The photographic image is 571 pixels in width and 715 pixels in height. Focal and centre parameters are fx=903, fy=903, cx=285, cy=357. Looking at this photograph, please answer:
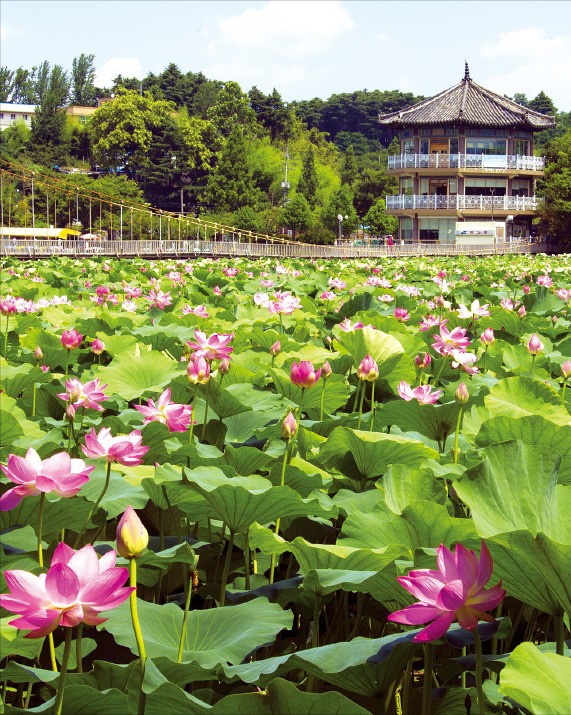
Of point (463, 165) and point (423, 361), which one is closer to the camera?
point (423, 361)

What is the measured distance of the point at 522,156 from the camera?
40.0 m

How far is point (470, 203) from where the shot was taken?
129 feet

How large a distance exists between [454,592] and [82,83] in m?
96.5

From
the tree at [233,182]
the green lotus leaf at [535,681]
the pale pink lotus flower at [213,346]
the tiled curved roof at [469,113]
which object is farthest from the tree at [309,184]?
the green lotus leaf at [535,681]

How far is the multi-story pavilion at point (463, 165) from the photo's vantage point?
39531mm

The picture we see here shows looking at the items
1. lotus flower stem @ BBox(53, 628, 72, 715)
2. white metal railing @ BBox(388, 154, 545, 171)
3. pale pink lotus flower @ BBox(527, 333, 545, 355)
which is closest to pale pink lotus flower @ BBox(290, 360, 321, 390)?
pale pink lotus flower @ BBox(527, 333, 545, 355)

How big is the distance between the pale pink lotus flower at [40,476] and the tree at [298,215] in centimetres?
4282

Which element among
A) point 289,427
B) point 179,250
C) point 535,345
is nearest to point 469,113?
point 179,250

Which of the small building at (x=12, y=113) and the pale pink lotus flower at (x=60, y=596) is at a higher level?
the small building at (x=12, y=113)

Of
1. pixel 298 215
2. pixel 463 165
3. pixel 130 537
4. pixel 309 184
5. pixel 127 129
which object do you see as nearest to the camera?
pixel 130 537

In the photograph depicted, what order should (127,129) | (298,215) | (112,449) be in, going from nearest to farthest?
(112,449) → (298,215) → (127,129)

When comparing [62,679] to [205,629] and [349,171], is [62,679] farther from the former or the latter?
[349,171]

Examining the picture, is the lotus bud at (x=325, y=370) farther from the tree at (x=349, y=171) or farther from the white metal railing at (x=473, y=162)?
the tree at (x=349, y=171)

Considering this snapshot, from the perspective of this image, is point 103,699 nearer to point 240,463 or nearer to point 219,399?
point 240,463
